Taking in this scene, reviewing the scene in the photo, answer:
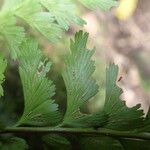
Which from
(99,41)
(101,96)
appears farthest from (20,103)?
(99,41)

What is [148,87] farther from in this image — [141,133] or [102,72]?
[141,133]

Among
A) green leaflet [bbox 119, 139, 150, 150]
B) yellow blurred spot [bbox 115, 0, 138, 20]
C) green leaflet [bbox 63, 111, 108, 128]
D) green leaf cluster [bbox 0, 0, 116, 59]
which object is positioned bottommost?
green leaflet [bbox 119, 139, 150, 150]

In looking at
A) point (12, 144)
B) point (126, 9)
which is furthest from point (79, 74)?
point (126, 9)

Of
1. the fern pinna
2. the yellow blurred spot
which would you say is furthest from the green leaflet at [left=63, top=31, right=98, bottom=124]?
the yellow blurred spot

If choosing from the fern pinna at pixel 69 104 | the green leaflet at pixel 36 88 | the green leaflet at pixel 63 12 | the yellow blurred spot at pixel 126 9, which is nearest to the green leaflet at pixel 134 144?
the fern pinna at pixel 69 104

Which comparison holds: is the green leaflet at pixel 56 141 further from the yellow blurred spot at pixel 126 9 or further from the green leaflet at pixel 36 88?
the yellow blurred spot at pixel 126 9

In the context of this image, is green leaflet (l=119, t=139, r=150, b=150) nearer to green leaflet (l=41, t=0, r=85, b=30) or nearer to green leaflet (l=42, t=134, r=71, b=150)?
green leaflet (l=42, t=134, r=71, b=150)
